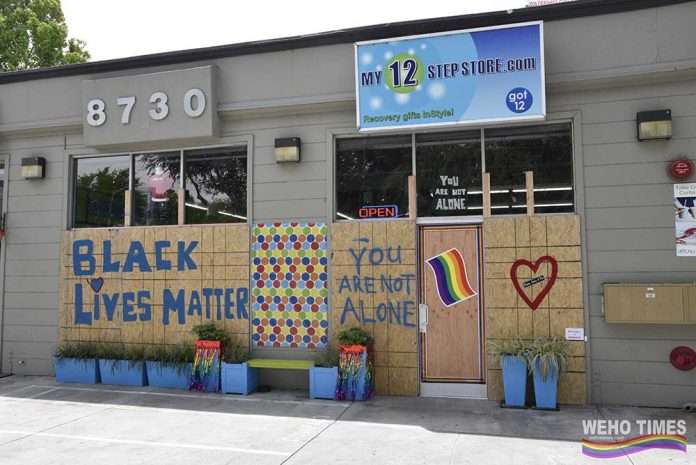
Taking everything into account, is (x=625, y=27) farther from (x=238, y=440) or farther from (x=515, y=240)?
(x=238, y=440)

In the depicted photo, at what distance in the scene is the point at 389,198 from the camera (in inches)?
316

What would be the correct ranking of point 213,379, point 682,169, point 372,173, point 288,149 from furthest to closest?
1. point 288,149
2. point 372,173
3. point 213,379
4. point 682,169

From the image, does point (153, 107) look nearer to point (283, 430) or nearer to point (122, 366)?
point (122, 366)

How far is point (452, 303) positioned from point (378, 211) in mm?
1689

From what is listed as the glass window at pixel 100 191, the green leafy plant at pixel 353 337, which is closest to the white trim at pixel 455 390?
the green leafy plant at pixel 353 337

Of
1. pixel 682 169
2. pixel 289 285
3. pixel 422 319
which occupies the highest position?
pixel 682 169

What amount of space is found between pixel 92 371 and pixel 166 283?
178 centimetres

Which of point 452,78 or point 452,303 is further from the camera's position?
point 452,303

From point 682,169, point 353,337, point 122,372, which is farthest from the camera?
point 122,372

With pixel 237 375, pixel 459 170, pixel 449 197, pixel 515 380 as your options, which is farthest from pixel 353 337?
pixel 459 170

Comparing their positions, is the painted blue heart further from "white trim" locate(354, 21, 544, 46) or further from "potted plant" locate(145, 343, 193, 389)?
"white trim" locate(354, 21, 544, 46)

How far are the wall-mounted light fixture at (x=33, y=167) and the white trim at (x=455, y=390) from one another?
7316mm

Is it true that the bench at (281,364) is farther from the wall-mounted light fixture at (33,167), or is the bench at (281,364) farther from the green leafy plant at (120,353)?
the wall-mounted light fixture at (33,167)

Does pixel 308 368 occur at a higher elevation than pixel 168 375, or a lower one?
higher
